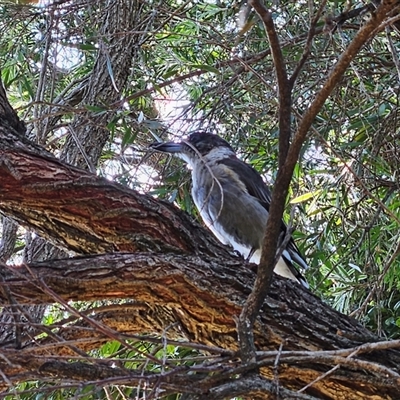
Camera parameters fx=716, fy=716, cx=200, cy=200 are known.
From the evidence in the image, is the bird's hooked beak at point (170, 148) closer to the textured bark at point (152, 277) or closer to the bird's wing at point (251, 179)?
the bird's wing at point (251, 179)

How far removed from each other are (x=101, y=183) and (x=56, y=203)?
0.41ft

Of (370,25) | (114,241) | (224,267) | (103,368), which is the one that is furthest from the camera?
(114,241)

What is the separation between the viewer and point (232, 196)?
3008 mm

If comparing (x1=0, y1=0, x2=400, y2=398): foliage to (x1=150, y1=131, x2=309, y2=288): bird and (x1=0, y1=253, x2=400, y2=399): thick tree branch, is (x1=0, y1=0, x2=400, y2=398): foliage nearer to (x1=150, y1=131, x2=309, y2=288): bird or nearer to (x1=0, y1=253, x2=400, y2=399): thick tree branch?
(x1=150, y1=131, x2=309, y2=288): bird

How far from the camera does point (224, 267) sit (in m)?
1.78

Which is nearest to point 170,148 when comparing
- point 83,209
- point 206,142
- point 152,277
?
point 206,142

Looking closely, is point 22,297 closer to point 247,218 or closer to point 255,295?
point 255,295

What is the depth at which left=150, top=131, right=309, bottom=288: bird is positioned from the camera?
2.81m

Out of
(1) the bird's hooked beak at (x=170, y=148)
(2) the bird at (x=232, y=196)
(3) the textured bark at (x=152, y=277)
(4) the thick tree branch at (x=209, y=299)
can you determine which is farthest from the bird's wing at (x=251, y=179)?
(4) the thick tree branch at (x=209, y=299)

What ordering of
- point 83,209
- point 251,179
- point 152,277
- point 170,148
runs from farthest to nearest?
point 251,179 < point 170,148 < point 83,209 < point 152,277

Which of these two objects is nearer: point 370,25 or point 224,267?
point 370,25

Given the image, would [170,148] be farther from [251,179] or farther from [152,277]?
[152,277]

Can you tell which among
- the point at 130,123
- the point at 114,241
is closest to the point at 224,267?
the point at 114,241

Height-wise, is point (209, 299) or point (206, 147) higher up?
point (206, 147)
